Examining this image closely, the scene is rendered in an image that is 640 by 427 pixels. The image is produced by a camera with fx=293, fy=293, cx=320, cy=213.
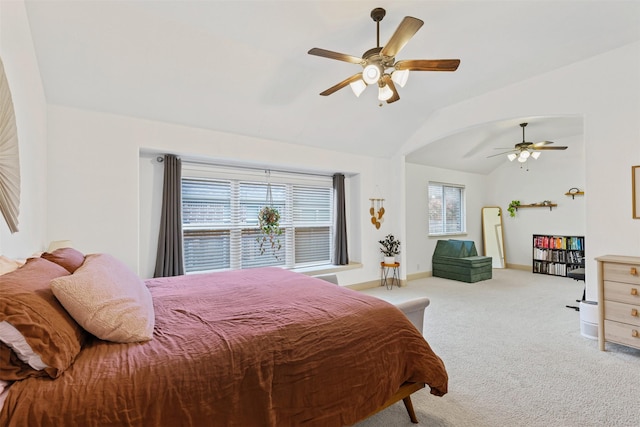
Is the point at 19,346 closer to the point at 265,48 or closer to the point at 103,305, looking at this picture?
the point at 103,305

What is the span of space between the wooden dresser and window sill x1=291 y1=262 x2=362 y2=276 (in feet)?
10.3

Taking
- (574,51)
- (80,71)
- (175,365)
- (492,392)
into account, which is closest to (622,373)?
(492,392)

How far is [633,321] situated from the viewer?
262cm

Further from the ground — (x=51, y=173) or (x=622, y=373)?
(x=51, y=173)

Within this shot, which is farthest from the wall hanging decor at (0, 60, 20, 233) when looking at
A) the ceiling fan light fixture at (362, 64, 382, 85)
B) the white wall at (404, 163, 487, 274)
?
the white wall at (404, 163, 487, 274)

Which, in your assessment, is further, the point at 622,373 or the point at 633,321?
the point at 633,321

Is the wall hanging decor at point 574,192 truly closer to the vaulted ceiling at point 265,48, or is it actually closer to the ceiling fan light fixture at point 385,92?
the vaulted ceiling at point 265,48

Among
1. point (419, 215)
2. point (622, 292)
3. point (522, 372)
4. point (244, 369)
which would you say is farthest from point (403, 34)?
point (419, 215)

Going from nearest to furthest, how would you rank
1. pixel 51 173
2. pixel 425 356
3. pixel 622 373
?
pixel 425 356 → pixel 622 373 → pixel 51 173

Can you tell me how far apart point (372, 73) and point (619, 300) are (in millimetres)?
3033

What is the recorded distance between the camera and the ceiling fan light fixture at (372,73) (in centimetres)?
231

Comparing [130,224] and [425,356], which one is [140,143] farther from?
[425,356]

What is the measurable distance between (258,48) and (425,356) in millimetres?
A: 3042

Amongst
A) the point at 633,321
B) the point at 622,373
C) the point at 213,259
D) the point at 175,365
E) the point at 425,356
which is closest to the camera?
the point at 175,365
